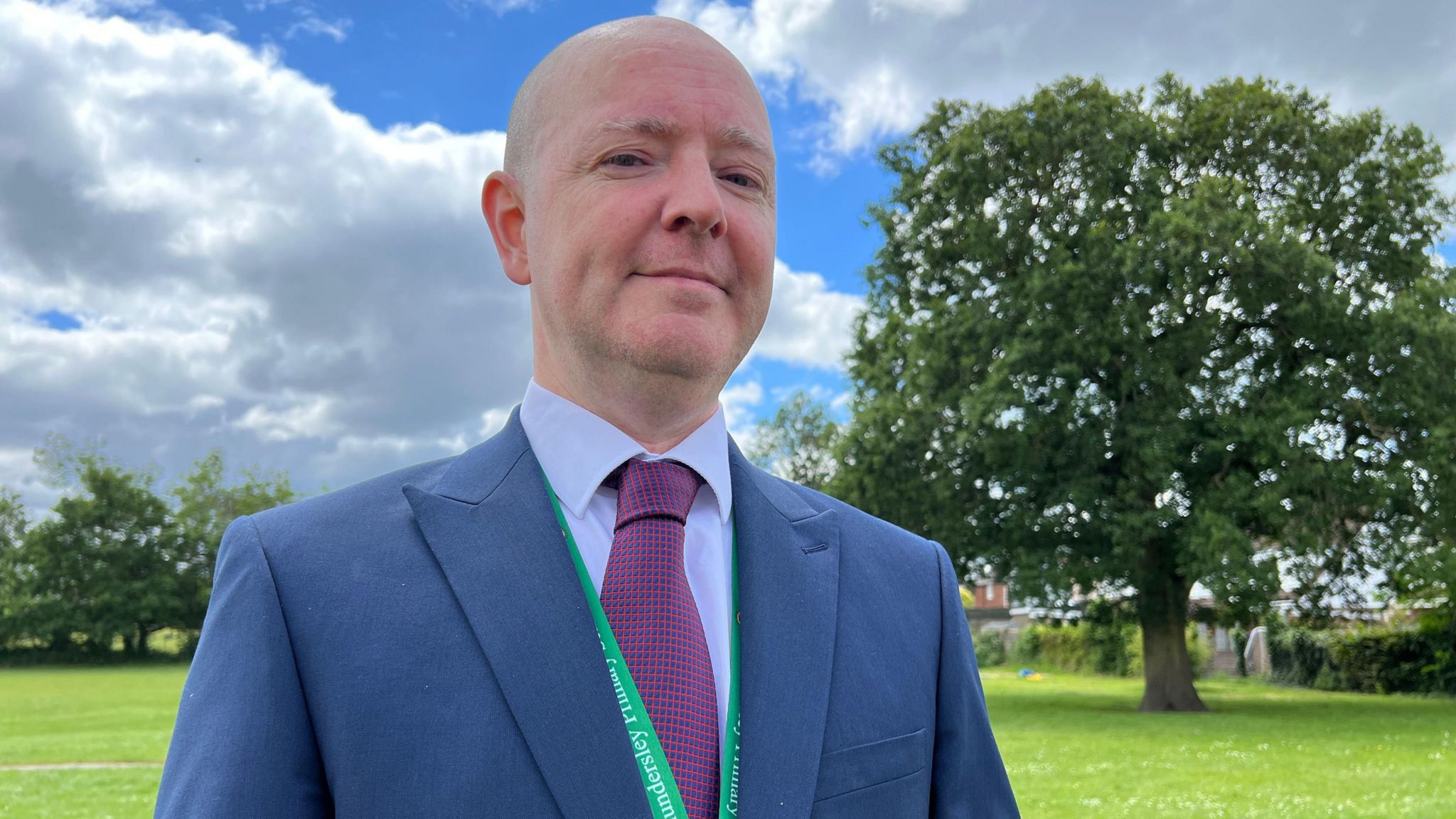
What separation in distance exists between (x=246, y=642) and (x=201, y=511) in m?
74.0

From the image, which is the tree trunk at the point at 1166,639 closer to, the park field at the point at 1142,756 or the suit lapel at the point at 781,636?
the park field at the point at 1142,756

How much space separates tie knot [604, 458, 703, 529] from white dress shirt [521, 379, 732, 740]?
2 cm

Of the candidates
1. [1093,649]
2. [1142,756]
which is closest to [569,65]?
[1142,756]

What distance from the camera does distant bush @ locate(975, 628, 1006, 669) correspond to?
53.6 metres

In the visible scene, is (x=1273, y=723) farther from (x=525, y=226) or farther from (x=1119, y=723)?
(x=525, y=226)

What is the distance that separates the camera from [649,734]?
1.51 m

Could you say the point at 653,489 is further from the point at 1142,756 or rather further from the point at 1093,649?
the point at 1093,649

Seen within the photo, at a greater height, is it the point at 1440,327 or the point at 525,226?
the point at 1440,327

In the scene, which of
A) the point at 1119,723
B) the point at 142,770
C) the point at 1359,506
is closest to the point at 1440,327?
the point at 1359,506

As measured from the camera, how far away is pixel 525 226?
5.94 feet

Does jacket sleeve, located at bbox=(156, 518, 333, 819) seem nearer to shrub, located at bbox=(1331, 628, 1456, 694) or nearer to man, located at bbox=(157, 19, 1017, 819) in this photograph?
man, located at bbox=(157, 19, 1017, 819)

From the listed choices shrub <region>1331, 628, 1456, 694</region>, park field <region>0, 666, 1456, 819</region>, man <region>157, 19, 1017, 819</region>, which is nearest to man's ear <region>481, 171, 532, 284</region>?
man <region>157, 19, 1017, 819</region>

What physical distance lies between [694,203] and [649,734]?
2.41ft

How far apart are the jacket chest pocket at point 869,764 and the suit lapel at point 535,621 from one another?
292 mm
